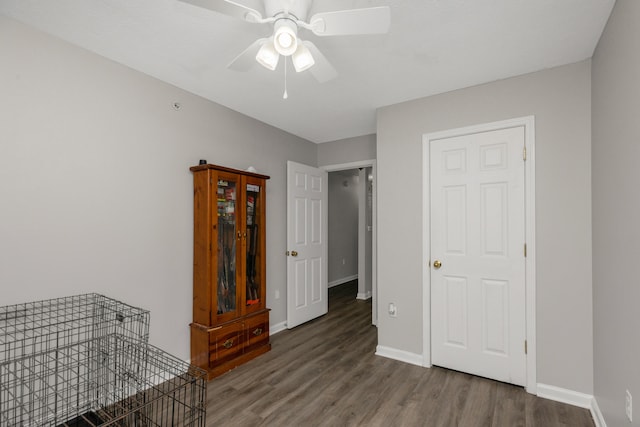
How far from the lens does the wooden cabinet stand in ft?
9.18

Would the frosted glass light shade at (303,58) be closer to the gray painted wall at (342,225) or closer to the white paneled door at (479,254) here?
the white paneled door at (479,254)

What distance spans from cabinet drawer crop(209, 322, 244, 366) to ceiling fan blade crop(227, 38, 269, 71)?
2.13 meters

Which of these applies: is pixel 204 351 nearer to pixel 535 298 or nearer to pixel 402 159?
pixel 402 159

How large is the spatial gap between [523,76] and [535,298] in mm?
1763

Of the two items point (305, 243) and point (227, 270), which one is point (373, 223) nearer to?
point (305, 243)

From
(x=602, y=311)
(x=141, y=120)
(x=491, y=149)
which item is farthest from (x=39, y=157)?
(x=602, y=311)

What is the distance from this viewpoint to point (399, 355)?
310cm

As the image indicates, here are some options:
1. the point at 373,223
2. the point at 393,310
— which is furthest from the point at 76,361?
the point at 373,223

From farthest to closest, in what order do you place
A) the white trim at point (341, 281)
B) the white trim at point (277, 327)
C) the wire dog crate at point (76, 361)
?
the white trim at point (341, 281) → the white trim at point (277, 327) → the wire dog crate at point (76, 361)

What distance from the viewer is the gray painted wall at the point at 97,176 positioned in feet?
6.38

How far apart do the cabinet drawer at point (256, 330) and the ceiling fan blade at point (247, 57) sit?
7.44 ft

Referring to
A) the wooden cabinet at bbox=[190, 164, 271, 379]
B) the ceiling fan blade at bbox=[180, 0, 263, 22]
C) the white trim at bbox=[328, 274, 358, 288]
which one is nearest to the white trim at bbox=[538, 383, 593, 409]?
the wooden cabinet at bbox=[190, 164, 271, 379]

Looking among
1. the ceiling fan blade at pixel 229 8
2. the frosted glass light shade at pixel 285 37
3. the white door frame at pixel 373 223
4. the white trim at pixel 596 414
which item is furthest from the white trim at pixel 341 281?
the ceiling fan blade at pixel 229 8

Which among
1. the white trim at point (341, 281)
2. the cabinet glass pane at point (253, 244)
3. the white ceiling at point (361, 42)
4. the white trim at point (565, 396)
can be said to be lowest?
the white trim at point (341, 281)
